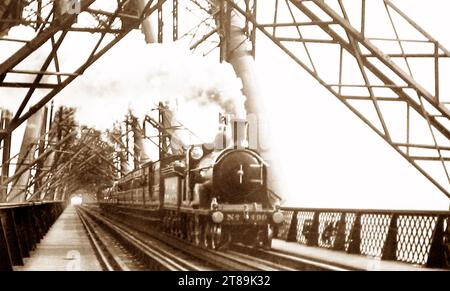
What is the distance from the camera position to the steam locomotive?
44.1 ft

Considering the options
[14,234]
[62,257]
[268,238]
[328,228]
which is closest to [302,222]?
[328,228]

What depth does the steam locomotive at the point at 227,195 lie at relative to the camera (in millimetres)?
13430

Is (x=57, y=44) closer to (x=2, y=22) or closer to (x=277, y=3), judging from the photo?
(x=2, y=22)

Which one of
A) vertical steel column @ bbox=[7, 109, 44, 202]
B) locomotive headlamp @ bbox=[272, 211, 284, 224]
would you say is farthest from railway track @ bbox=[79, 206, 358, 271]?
vertical steel column @ bbox=[7, 109, 44, 202]

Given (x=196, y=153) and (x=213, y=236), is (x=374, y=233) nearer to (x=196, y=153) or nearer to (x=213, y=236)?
(x=213, y=236)

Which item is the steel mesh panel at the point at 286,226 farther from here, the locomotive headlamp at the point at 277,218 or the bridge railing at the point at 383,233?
the locomotive headlamp at the point at 277,218

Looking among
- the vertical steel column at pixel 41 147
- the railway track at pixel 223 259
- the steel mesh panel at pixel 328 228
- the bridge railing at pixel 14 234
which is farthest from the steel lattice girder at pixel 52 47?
the vertical steel column at pixel 41 147

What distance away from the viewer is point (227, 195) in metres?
13.9

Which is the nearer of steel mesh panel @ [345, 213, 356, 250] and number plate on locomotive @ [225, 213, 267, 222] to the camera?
steel mesh panel @ [345, 213, 356, 250]

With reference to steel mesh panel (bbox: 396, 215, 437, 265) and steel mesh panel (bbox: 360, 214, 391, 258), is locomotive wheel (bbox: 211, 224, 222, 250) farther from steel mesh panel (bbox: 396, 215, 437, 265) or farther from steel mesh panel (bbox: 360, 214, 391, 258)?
steel mesh panel (bbox: 396, 215, 437, 265)

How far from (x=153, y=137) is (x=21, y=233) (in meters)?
13.3

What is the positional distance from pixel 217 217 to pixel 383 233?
3757 mm

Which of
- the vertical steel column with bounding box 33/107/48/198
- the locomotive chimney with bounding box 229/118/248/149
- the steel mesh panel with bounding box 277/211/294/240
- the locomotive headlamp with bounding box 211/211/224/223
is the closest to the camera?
the locomotive headlamp with bounding box 211/211/224/223
